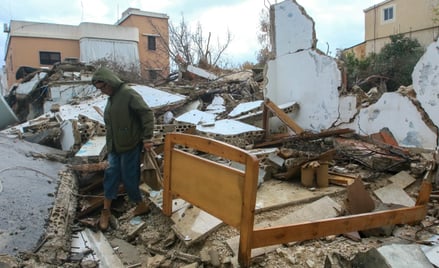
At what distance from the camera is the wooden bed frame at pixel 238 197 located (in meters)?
2.24

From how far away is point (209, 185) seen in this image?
2607mm

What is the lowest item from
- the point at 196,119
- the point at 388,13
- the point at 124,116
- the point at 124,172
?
the point at 124,172

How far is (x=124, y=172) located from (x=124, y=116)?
1.87ft

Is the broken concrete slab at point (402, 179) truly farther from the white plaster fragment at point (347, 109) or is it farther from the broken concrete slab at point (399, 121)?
the white plaster fragment at point (347, 109)

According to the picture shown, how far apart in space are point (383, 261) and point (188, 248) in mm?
1466

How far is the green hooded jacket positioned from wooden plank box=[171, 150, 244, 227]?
636 millimetres

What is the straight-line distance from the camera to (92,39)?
2677 cm

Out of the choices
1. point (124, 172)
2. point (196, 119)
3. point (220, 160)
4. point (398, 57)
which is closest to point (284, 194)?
point (220, 160)

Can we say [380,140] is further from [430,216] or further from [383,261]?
[383,261]

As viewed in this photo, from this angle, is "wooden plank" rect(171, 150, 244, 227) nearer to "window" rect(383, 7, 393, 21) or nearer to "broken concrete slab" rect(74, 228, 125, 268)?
"broken concrete slab" rect(74, 228, 125, 268)

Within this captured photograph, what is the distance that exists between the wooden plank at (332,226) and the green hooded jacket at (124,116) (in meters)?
1.75

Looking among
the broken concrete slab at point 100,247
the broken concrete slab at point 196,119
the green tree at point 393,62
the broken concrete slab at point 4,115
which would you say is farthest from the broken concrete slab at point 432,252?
the green tree at point 393,62

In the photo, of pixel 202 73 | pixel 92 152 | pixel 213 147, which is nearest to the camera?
pixel 213 147

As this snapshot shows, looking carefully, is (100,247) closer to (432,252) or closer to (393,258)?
(393,258)
